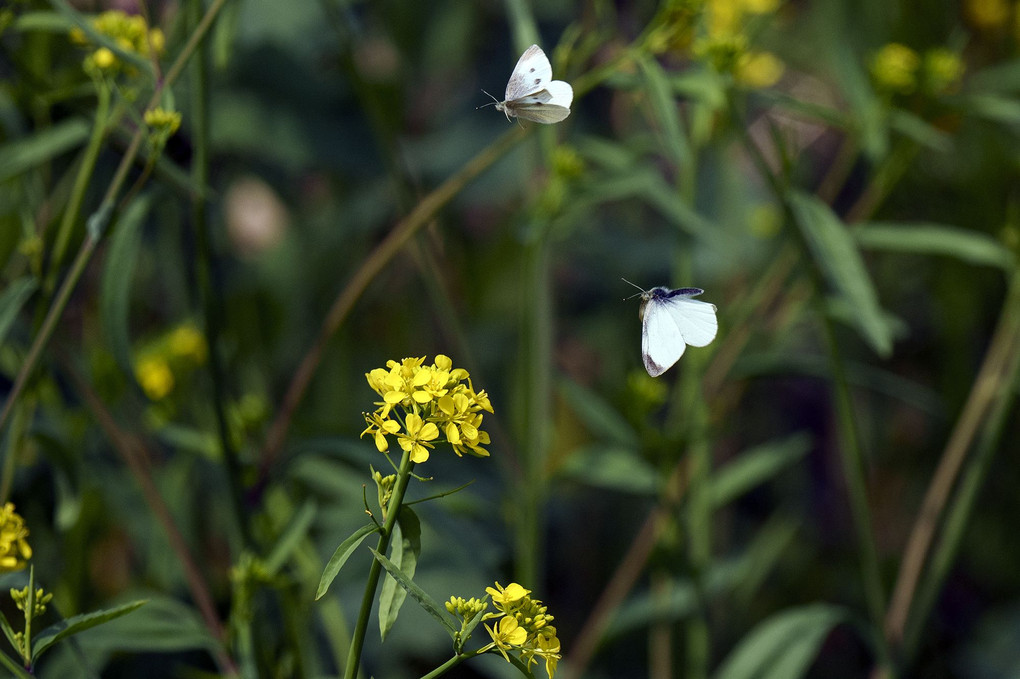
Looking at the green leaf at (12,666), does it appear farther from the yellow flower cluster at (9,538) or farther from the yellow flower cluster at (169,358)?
the yellow flower cluster at (169,358)

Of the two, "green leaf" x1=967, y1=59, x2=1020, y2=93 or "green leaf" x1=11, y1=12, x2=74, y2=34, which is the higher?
"green leaf" x1=967, y1=59, x2=1020, y2=93

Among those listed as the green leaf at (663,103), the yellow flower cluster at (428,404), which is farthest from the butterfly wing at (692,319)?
the green leaf at (663,103)

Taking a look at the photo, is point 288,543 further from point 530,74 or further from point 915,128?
point 915,128

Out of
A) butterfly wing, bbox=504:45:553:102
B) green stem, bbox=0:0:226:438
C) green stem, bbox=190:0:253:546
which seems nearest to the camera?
butterfly wing, bbox=504:45:553:102

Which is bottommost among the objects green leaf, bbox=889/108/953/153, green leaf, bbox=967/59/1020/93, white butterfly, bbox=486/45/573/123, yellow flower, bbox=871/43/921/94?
white butterfly, bbox=486/45/573/123

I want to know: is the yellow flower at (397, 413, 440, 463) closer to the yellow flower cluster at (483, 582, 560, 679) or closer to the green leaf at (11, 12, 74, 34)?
the yellow flower cluster at (483, 582, 560, 679)

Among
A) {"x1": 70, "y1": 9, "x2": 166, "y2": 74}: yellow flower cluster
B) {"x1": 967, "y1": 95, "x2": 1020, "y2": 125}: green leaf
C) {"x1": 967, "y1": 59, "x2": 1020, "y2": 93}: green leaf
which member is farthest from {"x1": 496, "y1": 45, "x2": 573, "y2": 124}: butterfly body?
{"x1": 967, "y1": 59, "x2": 1020, "y2": 93}: green leaf
